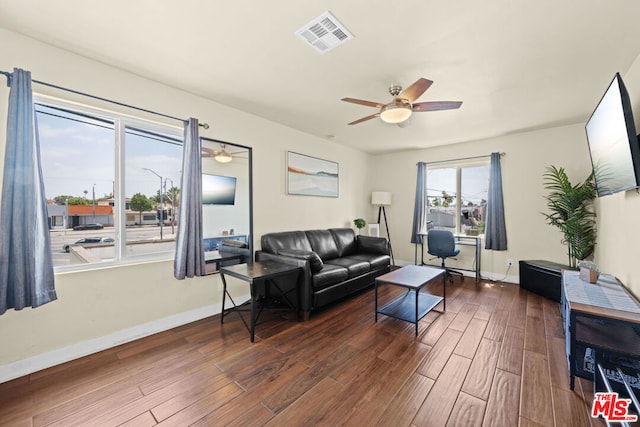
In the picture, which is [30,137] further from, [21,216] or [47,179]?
[21,216]

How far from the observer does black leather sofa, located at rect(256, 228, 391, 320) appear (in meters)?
2.90

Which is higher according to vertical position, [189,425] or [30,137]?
[30,137]

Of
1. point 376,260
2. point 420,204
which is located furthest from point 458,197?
point 376,260

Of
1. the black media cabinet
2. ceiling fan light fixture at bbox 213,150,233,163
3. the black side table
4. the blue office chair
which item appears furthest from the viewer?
the blue office chair

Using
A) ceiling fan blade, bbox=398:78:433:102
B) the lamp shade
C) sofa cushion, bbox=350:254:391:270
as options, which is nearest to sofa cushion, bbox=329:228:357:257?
sofa cushion, bbox=350:254:391:270

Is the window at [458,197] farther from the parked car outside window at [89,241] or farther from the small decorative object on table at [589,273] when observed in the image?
the parked car outside window at [89,241]

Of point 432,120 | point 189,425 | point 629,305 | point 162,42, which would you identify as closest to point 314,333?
point 189,425

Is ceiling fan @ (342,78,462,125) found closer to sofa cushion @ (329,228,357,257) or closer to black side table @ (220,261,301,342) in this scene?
black side table @ (220,261,301,342)

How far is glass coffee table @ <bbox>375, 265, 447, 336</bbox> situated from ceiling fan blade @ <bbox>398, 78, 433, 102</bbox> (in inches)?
71.1

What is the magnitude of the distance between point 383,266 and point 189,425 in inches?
128

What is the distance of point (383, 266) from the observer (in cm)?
417

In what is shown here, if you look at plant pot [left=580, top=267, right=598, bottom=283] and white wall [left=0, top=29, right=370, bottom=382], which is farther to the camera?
plant pot [left=580, top=267, right=598, bottom=283]

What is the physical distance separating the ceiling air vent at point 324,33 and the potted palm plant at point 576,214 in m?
3.69

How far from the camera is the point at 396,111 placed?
241cm
